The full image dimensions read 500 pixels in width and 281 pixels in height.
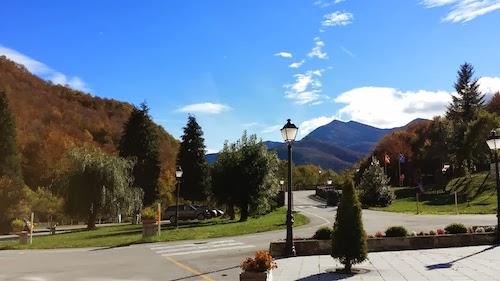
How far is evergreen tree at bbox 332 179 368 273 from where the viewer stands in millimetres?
13070

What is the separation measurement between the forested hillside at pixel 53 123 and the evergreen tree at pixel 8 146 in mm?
5609

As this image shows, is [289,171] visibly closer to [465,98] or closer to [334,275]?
[334,275]

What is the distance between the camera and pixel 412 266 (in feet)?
47.8

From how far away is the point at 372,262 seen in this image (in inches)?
613

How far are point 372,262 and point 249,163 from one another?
24.3 meters

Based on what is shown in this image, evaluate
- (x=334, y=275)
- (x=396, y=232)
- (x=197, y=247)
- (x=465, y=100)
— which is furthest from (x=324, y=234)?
(x=465, y=100)

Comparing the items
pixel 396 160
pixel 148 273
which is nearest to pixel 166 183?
pixel 396 160

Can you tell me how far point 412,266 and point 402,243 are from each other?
4442 mm

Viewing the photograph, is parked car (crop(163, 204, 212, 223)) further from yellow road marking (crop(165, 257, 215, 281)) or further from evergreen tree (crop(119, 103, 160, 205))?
yellow road marking (crop(165, 257, 215, 281))

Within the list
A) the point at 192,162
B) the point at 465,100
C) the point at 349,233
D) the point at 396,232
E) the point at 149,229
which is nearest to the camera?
the point at 349,233

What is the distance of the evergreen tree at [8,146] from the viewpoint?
76.4 m

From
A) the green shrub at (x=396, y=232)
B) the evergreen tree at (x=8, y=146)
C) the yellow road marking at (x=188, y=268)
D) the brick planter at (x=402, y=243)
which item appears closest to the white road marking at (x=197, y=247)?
the yellow road marking at (x=188, y=268)

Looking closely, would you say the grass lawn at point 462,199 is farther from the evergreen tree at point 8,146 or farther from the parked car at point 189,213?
the evergreen tree at point 8,146

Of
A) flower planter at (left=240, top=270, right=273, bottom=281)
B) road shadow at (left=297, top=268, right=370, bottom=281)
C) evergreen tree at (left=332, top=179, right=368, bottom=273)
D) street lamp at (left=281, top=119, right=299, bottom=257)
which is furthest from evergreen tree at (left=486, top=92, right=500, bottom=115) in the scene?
flower planter at (left=240, top=270, right=273, bottom=281)
